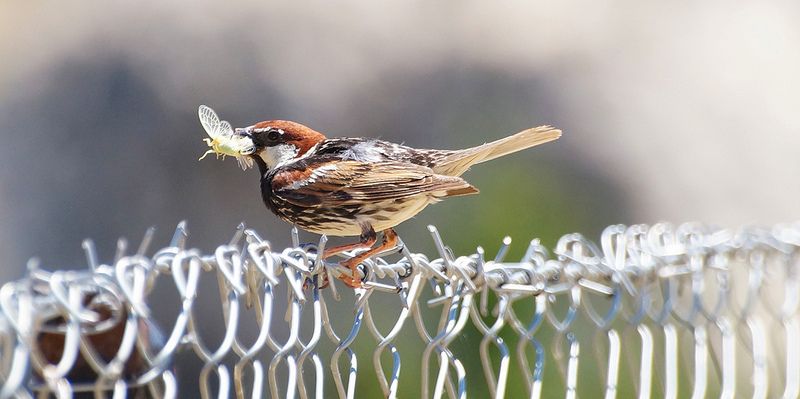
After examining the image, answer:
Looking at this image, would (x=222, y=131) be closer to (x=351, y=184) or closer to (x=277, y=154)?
(x=277, y=154)

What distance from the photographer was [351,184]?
9.59 feet

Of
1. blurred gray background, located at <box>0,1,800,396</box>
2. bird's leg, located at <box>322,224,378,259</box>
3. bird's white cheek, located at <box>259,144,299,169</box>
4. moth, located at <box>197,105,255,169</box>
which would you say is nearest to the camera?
bird's leg, located at <box>322,224,378,259</box>

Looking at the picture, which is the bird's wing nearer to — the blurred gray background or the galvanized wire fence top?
the galvanized wire fence top

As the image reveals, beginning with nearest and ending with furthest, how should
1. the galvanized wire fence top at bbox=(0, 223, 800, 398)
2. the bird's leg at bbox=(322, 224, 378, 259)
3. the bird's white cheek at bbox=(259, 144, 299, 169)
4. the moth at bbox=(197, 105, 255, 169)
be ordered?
the galvanized wire fence top at bbox=(0, 223, 800, 398), the bird's leg at bbox=(322, 224, 378, 259), the moth at bbox=(197, 105, 255, 169), the bird's white cheek at bbox=(259, 144, 299, 169)

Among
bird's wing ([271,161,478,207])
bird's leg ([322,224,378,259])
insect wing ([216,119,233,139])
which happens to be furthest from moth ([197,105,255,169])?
bird's leg ([322,224,378,259])

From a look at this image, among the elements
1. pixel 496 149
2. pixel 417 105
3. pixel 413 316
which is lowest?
pixel 413 316

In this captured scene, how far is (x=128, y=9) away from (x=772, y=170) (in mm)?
6377

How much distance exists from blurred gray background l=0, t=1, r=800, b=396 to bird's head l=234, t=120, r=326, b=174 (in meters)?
1.98

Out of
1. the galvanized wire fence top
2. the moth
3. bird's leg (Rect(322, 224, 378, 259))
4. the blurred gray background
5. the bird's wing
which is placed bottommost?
the galvanized wire fence top

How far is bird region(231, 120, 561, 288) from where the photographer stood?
286cm

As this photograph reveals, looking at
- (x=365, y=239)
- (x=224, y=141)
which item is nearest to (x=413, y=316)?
(x=365, y=239)

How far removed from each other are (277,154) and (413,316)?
4.38ft

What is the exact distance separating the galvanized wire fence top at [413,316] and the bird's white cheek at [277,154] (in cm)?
80

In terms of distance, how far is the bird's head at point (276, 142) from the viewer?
3.23m
